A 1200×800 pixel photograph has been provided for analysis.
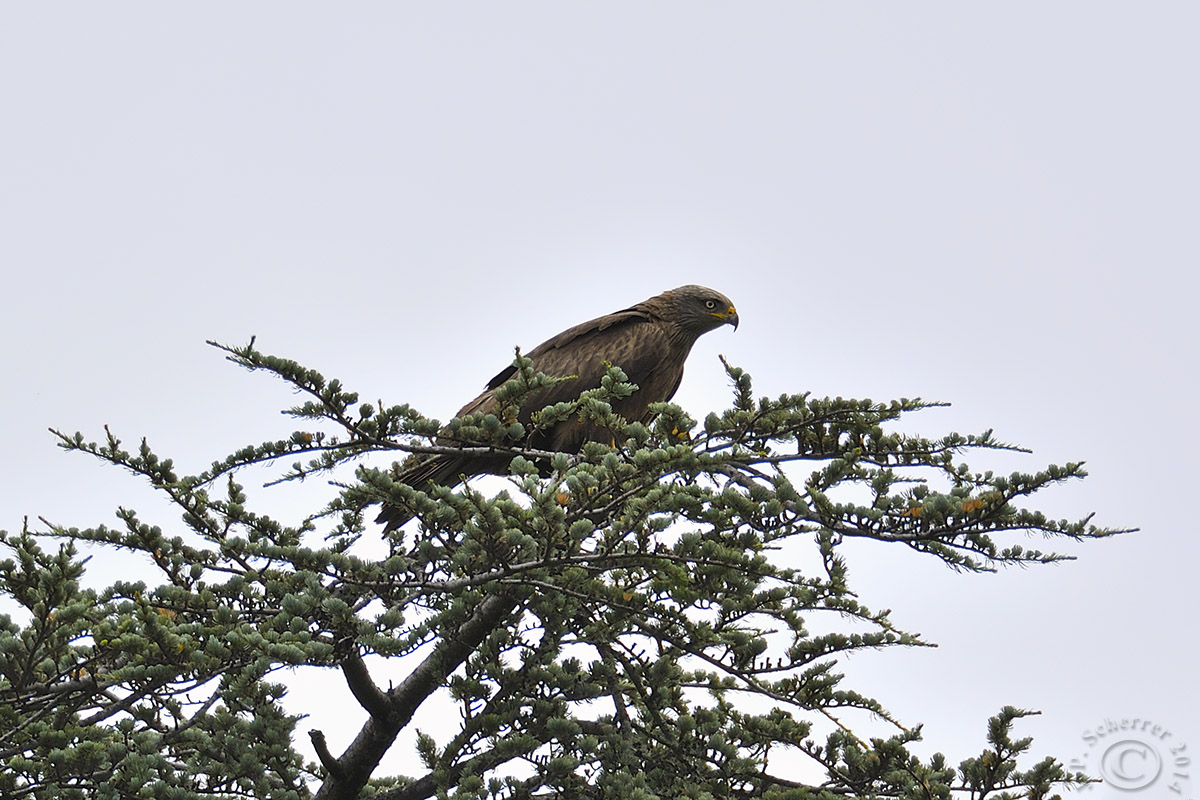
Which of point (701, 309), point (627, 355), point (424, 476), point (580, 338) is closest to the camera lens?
point (424, 476)

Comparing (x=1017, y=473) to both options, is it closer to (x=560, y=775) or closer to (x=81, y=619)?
(x=560, y=775)

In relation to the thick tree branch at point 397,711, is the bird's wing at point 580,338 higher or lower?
higher

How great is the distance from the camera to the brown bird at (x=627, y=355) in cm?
796

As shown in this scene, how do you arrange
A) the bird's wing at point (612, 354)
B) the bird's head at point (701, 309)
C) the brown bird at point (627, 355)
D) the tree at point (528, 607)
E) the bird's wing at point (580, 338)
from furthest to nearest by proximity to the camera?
the bird's head at point (701, 309), the bird's wing at point (580, 338), the bird's wing at point (612, 354), the brown bird at point (627, 355), the tree at point (528, 607)

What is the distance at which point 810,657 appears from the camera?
4961 millimetres

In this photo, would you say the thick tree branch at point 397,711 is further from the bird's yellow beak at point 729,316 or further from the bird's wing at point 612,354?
the bird's yellow beak at point 729,316

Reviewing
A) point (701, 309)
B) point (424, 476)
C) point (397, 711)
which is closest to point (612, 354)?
point (701, 309)

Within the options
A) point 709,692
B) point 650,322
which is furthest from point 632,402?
point 709,692

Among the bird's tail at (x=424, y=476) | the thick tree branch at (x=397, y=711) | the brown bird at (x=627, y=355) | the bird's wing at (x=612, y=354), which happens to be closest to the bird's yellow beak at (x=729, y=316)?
the brown bird at (x=627, y=355)

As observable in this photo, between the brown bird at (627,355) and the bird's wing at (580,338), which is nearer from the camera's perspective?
the brown bird at (627,355)

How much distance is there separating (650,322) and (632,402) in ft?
2.94

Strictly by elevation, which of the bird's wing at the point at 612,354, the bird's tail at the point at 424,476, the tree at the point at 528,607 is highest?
the bird's wing at the point at 612,354

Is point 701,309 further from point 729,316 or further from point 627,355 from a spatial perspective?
point 627,355

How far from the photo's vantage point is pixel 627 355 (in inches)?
338
